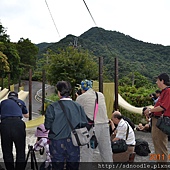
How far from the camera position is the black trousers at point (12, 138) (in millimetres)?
2533

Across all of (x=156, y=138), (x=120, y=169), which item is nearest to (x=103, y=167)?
Result: (x=120, y=169)

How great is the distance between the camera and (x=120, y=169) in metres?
2.90

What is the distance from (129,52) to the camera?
36.9 meters

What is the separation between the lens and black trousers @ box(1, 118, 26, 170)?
253 centimetres

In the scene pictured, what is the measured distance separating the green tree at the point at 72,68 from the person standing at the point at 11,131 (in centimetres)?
892

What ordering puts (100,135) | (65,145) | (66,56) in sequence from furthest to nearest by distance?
(66,56) → (100,135) → (65,145)

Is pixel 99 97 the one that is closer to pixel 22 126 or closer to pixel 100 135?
pixel 100 135

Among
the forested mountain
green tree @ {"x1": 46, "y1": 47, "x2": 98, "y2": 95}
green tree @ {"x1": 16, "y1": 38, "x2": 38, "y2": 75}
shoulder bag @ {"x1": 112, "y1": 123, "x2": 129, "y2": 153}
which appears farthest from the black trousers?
green tree @ {"x1": 16, "y1": 38, "x2": 38, "y2": 75}

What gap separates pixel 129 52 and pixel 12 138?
35.5 m

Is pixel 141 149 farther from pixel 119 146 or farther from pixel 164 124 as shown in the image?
pixel 164 124

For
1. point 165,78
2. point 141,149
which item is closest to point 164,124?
point 165,78

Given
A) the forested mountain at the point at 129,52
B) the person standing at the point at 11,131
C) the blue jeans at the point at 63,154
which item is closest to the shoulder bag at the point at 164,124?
the blue jeans at the point at 63,154

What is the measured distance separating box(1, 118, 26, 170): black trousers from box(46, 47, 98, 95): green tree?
8943 mm

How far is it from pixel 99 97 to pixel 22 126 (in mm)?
850
